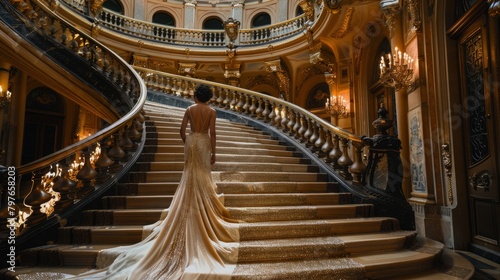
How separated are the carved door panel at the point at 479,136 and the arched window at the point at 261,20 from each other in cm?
1161

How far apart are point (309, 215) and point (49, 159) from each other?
3.02 meters

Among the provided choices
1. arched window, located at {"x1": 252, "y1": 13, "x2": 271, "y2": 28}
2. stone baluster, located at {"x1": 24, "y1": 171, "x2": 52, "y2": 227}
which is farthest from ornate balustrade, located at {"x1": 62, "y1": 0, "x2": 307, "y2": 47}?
stone baluster, located at {"x1": 24, "y1": 171, "x2": 52, "y2": 227}

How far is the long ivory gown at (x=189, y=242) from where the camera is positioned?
269 cm

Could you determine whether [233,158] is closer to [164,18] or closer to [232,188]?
Result: [232,188]

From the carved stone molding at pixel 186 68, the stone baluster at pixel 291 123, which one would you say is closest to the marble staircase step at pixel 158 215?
the stone baluster at pixel 291 123

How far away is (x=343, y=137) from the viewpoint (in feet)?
17.2

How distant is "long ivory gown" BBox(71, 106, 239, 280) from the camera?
106 inches

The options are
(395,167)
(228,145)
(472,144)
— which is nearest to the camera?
(395,167)

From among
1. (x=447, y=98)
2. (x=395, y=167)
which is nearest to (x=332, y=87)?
(x=447, y=98)

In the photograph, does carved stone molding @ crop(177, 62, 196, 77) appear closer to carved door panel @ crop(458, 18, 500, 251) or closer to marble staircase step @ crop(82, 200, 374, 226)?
carved door panel @ crop(458, 18, 500, 251)

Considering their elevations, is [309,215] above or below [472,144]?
below

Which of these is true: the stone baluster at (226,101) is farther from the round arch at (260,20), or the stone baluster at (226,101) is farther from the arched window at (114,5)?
the arched window at (114,5)

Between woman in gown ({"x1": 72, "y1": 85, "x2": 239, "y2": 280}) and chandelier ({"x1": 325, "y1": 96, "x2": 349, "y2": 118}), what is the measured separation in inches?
284

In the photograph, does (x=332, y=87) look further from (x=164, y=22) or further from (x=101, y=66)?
(x=164, y=22)
